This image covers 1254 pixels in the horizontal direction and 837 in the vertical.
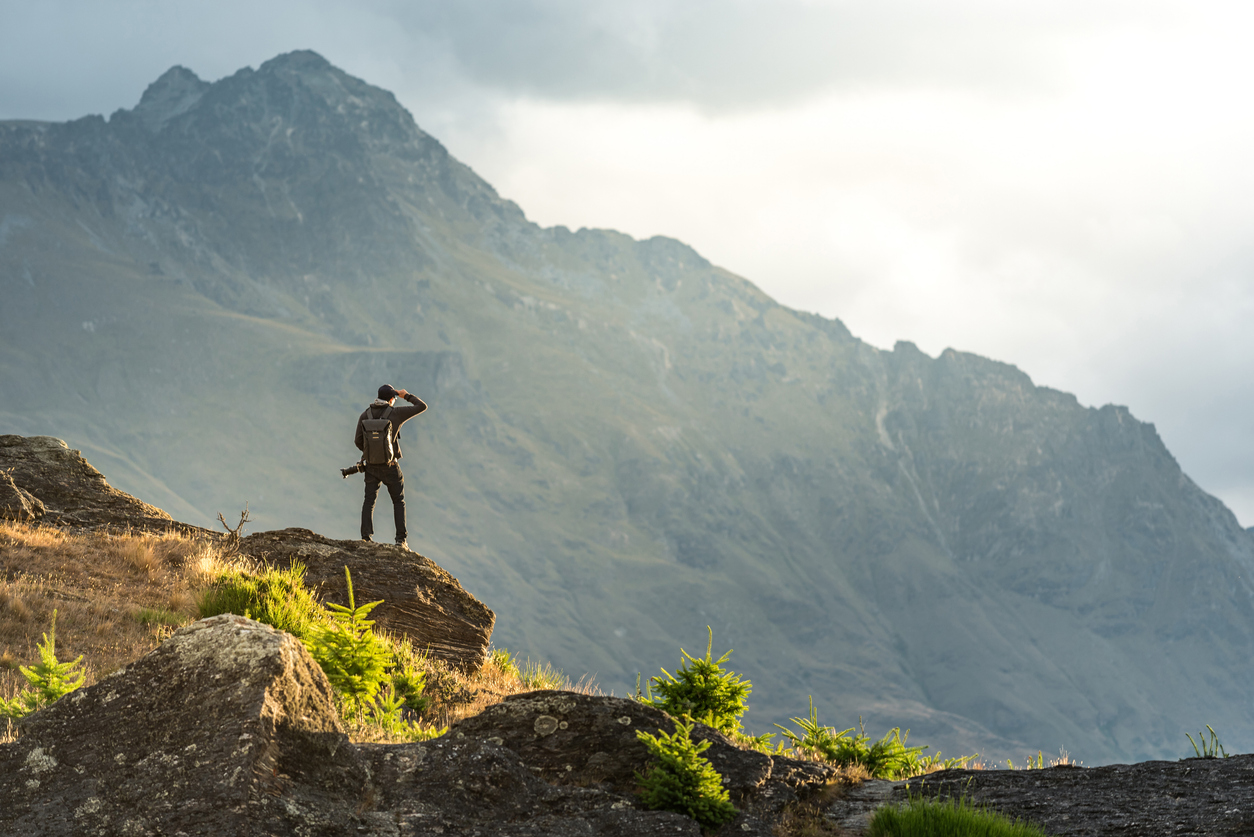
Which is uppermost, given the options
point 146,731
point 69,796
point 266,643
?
point 266,643

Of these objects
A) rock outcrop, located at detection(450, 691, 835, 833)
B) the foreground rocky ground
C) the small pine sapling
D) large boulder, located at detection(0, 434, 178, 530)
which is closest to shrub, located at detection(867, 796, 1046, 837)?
the foreground rocky ground

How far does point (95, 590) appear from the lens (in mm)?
14523

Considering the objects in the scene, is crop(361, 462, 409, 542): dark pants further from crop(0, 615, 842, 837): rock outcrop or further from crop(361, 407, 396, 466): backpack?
crop(0, 615, 842, 837): rock outcrop

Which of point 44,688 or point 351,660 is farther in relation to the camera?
point 351,660

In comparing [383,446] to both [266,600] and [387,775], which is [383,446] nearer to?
[266,600]

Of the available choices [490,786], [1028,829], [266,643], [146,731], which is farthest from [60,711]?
[1028,829]

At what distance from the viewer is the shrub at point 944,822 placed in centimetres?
818

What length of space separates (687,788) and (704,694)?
299cm

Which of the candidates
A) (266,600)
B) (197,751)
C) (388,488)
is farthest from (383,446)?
(197,751)

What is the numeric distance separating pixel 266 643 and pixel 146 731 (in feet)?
3.29

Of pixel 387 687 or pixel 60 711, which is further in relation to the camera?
pixel 387 687

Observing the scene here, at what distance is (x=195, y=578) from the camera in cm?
1520

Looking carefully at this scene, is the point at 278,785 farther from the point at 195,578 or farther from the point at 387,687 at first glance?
the point at 195,578

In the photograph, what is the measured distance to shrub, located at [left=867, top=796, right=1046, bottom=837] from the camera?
8.18 m
